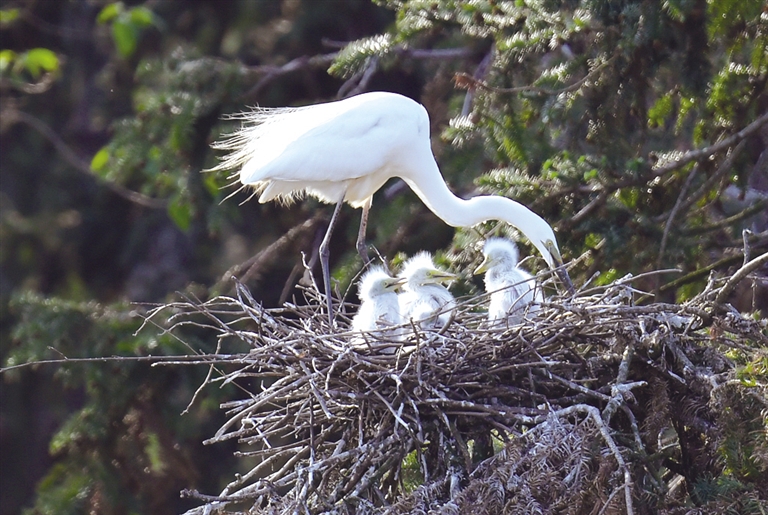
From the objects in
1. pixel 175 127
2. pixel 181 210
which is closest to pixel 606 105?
pixel 175 127

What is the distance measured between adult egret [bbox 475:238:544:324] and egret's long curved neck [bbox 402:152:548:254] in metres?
0.10

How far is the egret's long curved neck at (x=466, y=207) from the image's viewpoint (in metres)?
3.99

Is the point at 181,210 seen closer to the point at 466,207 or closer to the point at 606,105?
the point at 466,207

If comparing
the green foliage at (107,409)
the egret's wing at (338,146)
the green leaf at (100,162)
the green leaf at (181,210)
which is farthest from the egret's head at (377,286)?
the green leaf at (100,162)

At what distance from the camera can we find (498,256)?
4082 millimetres

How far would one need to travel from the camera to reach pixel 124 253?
7.94 m

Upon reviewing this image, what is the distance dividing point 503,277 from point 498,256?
0.37ft

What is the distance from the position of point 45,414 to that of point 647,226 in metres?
5.15

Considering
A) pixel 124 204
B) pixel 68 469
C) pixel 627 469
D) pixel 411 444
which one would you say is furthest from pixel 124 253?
pixel 627 469

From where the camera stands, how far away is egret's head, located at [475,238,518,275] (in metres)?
4.07

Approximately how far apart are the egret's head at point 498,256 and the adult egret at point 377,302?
37 cm

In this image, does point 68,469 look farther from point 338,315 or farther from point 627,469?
point 627,469

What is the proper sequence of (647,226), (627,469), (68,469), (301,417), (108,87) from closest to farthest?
(627,469) < (301,417) < (647,226) < (68,469) < (108,87)

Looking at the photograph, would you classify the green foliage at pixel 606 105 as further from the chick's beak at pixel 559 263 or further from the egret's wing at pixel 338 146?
the egret's wing at pixel 338 146
